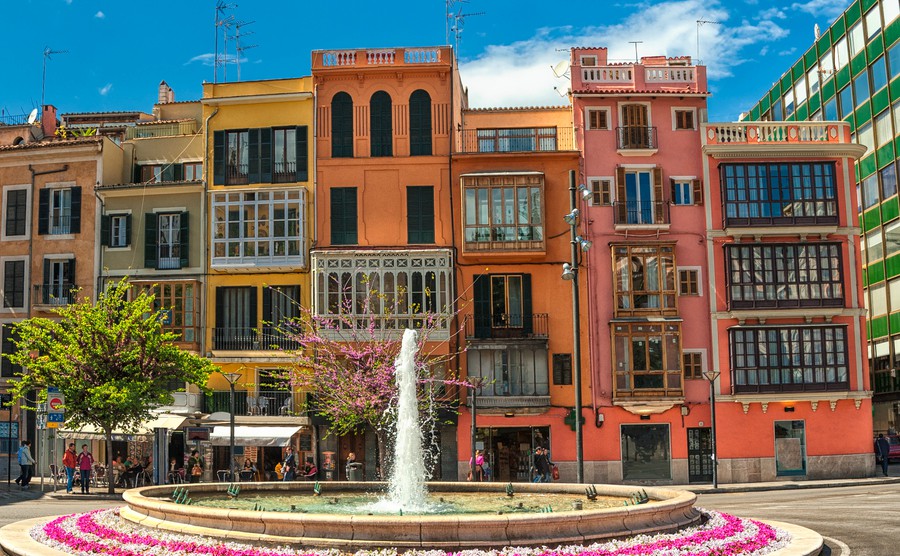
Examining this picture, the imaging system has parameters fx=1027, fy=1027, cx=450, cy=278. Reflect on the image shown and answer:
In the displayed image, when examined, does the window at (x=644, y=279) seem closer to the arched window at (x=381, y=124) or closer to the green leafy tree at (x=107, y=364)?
the arched window at (x=381, y=124)

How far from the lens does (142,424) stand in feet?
132

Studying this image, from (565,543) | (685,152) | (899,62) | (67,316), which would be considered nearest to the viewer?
(565,543)

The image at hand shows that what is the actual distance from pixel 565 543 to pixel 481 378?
89.0ft

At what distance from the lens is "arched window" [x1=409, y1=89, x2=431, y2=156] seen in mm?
43500

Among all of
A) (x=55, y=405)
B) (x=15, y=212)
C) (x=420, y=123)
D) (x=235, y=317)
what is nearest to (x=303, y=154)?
(x=420, y=123)

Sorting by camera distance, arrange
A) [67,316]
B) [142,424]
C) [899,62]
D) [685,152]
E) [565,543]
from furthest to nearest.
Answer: [899,62], [685,152], [142,424], [67,316], [565,543]

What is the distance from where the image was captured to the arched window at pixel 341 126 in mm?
43719

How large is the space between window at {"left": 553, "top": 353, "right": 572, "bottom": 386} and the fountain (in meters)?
19.7

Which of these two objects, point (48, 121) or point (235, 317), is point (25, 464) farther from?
point (48, 121)

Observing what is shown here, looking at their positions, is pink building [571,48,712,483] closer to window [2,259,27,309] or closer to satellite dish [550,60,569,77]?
satellite dish [550,60,569,77]

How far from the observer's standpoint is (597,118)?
141 ft

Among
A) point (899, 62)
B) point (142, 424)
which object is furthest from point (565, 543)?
point (899, 62)

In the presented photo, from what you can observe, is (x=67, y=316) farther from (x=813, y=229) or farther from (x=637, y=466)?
(x=813, y=229)

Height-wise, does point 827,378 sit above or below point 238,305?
below
